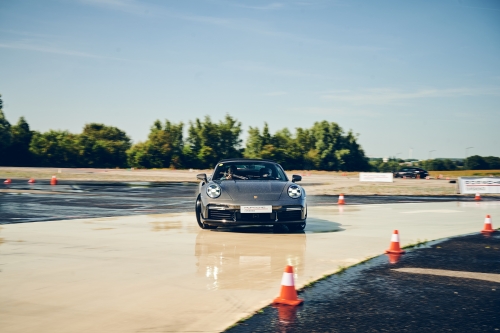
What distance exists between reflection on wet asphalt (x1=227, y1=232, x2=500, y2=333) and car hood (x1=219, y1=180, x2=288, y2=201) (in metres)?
2.92

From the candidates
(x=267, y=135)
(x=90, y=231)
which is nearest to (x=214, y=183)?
(x=90, y=231)

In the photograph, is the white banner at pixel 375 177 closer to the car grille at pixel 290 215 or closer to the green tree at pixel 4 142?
the car grille at pixel 290 215

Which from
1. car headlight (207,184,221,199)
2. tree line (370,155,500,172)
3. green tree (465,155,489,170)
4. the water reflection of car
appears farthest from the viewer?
green tree (465,155,489,170)

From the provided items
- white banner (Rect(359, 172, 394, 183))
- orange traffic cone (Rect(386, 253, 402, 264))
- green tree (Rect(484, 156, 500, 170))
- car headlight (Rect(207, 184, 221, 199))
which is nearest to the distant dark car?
white banner (Rect(359, 172, 394, 183))

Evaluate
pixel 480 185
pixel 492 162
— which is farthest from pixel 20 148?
pixel 492 162

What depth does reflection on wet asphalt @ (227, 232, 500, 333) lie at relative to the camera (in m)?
4.55

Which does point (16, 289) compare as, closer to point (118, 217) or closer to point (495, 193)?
point (118, 217)

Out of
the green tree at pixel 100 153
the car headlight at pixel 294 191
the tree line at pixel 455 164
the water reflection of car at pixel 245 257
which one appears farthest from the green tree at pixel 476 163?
the water reflection of car at pixel 245 257

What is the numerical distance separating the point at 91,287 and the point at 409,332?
3.15m

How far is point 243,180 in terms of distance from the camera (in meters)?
11.0

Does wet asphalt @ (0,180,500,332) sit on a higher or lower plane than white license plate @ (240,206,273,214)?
lower

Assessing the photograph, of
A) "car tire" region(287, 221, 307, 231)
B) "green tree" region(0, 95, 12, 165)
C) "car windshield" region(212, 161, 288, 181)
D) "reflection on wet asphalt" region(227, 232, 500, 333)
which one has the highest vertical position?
"green tree" region(0, 95, 12, 165)

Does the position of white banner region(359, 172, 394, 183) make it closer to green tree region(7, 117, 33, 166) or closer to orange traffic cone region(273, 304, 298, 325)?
→ orange traffic cone region(273, 304, 298, 325)

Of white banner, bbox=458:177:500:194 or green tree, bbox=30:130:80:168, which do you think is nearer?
white banner, bbox=458:177:500:194
